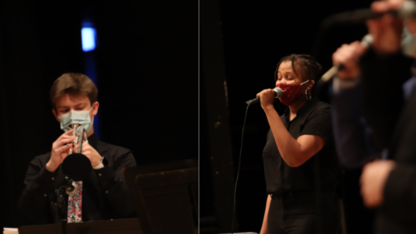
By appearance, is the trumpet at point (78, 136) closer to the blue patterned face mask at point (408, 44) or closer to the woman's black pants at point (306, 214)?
the woman's black pants at point (306, 214)

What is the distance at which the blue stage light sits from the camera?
3201mm

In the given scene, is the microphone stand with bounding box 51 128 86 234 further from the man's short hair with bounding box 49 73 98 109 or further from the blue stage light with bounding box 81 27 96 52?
the blue stage light with bounding box 81 27 96 52

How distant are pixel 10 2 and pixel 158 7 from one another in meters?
1.19

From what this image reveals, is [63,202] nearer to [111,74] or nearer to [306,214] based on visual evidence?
[306,214]

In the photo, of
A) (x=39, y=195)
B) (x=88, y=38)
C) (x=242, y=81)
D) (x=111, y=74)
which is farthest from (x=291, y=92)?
(x=88, y=38)

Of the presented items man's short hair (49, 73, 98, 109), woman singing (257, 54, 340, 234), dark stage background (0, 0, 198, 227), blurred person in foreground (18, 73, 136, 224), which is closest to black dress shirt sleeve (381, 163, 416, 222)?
woman singing (257, 54, 340, 234)

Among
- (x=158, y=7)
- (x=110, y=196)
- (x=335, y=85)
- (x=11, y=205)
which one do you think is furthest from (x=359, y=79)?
(x=11, y=205)

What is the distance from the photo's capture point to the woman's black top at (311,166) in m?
1.82

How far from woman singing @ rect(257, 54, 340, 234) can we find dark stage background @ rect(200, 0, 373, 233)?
3.32 feet

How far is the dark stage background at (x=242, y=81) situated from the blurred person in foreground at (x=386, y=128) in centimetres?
187

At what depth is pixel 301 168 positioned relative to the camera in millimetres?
1869

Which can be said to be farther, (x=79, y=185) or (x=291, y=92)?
(x=79, y=185)

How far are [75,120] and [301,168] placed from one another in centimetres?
132

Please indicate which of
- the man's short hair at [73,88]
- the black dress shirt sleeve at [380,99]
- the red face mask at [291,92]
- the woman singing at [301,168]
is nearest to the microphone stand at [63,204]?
the man's short hair at [73,88]
